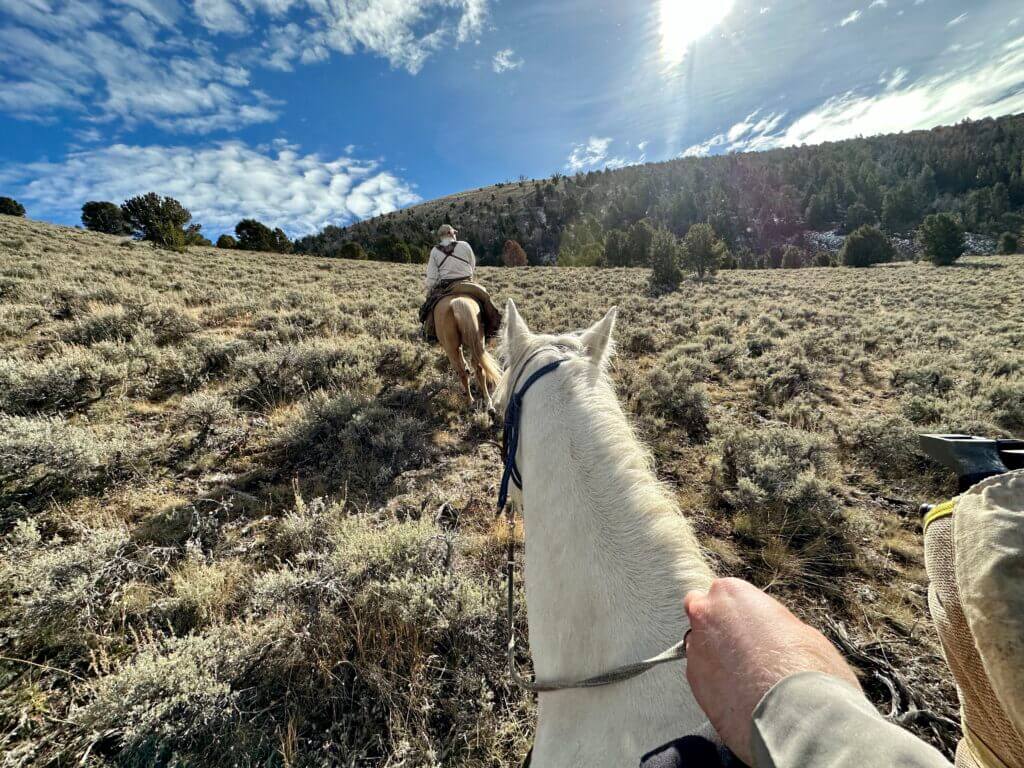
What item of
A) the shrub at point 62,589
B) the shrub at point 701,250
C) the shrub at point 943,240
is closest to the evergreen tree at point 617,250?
the shrub at point 701,250

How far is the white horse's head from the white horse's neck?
36 centimetres

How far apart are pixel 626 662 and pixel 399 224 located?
81.4 m

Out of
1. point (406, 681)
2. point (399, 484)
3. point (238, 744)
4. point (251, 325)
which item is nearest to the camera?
point (238, 744)

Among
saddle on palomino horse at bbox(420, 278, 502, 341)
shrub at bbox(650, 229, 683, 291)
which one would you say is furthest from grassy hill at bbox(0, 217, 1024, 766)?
shrub at bbox(650, 229, 683, 291)

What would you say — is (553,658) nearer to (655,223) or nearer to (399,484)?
(399,484)

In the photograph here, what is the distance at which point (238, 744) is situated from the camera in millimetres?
1695

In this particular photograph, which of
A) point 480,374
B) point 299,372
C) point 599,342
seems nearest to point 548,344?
point 599,342

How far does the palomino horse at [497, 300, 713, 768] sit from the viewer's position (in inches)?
39.5

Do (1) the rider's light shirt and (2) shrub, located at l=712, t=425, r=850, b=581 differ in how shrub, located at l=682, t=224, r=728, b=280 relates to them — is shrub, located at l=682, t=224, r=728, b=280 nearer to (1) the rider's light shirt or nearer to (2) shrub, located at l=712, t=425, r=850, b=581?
(1) the rider's light shirt

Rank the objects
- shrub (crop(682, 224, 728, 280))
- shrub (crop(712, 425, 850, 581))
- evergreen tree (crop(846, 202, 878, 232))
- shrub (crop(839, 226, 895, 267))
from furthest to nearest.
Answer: evergreen tree (crop(846, 202, 878, 232)), shrub (crop(839, 226, 895, 267)), shrub (crop(682, 224, 728, 280)), shrub (crop(712, 425, 850, 581))

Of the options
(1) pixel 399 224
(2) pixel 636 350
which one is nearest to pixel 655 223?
(1) pixel 399 224

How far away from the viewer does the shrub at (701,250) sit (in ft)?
76.4

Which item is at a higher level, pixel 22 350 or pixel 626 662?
pixel 22 350

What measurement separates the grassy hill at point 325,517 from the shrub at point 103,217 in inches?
1573
